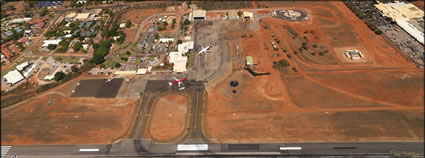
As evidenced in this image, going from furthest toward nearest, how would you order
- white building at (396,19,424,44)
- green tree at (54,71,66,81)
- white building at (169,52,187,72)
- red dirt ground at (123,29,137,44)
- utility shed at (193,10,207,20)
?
utility shed at (193,10,207,20), red dirt ground at (123,29,137,44), white building at (396,19,424,44), white building at (169,52,187,72), green tree at (54,71,66,81)

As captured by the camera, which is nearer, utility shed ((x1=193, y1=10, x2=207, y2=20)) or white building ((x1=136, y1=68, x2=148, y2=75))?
white building ((x1=136, y1=68, x2=148, y2=75))

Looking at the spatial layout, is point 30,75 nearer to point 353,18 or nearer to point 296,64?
point 296,64

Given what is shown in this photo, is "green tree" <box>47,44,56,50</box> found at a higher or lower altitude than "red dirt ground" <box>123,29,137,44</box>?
lower

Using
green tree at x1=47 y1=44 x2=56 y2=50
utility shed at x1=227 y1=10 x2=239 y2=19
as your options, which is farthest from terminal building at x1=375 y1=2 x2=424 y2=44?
green tree at x1=47 y1=44 x2=56 y2=50

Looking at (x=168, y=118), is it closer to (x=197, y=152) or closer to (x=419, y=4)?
(x=197, y=152)

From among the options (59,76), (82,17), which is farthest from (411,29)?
(82,17)

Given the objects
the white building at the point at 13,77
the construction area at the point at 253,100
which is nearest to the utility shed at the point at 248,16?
the construction area at the point at 253,100

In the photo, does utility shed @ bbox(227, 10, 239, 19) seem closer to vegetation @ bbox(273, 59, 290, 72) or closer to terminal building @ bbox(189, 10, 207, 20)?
terminal building @ bbox(189, 10, 207, 20)
